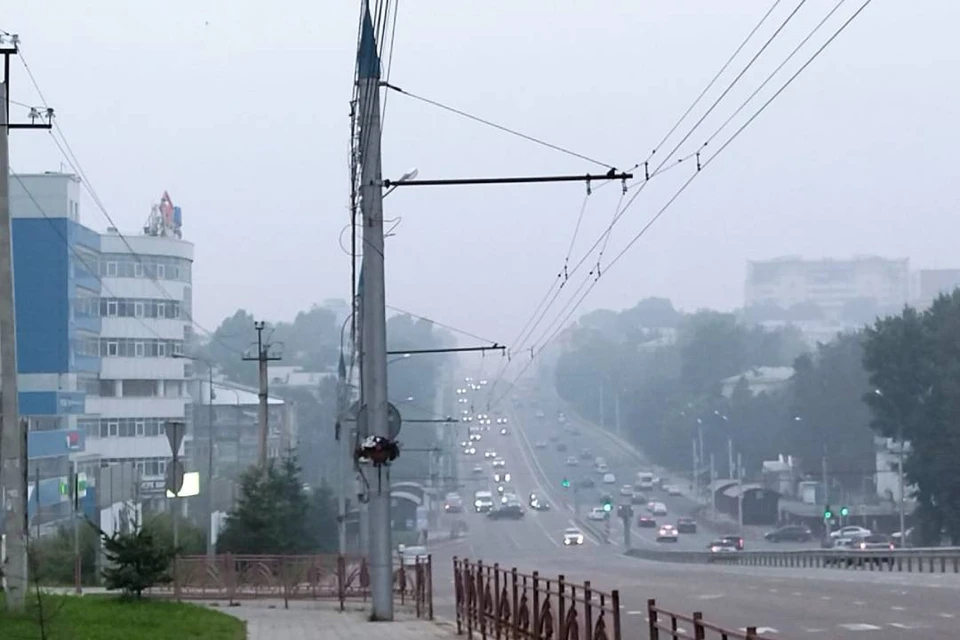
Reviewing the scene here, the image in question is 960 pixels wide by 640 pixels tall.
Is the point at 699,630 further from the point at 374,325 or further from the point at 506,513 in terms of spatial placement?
the point at 506,513

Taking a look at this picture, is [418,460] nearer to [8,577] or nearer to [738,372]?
[738,372]

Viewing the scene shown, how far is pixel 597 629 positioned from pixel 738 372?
133101mm

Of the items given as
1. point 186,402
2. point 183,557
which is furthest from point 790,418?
point 183,557

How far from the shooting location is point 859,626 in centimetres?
2055

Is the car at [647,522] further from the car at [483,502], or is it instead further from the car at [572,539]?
the car at [572,539]

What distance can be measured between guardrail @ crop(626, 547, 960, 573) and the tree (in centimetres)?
2435

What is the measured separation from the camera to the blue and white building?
193 ft

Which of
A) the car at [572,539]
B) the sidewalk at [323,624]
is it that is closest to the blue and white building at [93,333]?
the sidewalk at [323,624]

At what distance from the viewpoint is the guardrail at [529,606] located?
1332cm

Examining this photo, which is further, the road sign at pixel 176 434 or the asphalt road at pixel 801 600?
the road sign at pixel 176 434

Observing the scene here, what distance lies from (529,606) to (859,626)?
19.0ft

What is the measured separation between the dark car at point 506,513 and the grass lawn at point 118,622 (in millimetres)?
76390

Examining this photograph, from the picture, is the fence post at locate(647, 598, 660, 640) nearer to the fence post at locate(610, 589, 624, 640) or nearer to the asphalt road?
the fence post at locate(610, 589, 624, 640)

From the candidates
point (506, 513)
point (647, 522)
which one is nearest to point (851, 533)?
point (647, 522)
